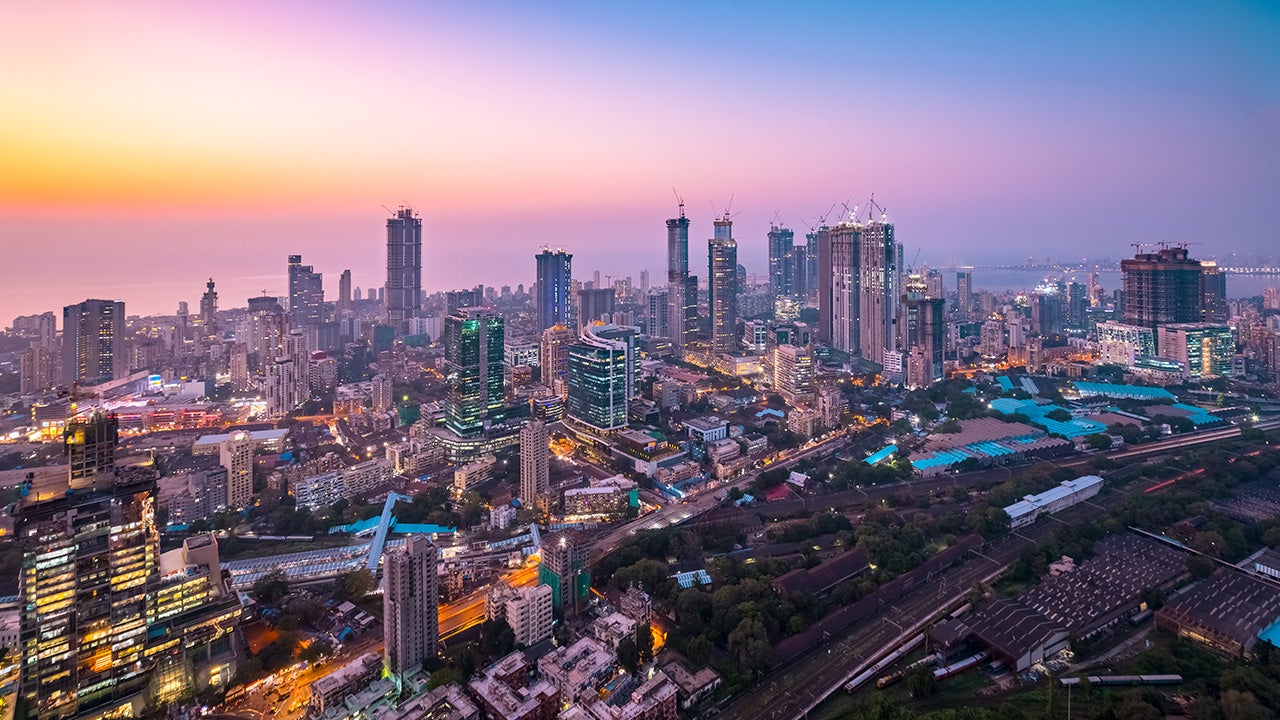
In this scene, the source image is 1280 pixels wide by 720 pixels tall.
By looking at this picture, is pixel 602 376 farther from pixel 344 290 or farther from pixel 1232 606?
pixel 344 290

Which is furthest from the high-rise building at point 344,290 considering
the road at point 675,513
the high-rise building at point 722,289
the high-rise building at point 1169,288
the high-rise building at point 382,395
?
the high-rise building at point 1169,288

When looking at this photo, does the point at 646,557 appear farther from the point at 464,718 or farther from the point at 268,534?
the point at 268,534

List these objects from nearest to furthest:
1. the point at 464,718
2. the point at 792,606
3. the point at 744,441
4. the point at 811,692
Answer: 1. the point at 464,718
2. the point at 811,692
3. the point at 792,606
4. the point at 744,441

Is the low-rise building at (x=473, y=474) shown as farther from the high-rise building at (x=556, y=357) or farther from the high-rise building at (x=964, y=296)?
the high-rise building at (x=964, y=296)

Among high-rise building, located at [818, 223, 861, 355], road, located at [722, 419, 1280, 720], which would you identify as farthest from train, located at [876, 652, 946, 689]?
high-rise building, located at [818, 223, 861, 355]

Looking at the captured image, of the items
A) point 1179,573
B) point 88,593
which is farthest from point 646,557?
point 1179,573

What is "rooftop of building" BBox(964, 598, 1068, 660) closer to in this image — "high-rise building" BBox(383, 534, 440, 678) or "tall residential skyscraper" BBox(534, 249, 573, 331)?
"high-rise building" BBox(383, 534, 440, 678)
